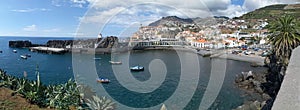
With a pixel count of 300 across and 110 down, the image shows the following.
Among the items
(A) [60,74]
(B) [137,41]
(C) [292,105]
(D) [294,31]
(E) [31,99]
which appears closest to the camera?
(C) [292,105]

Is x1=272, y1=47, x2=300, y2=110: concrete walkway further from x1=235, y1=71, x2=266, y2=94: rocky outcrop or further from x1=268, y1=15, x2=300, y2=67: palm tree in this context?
x1=235, y1=71, x2=266, y2=94: rocky outcrop

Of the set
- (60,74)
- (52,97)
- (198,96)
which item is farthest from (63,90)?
(60,74)

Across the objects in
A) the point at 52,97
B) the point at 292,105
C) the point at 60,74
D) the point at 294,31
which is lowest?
the point at 60,74

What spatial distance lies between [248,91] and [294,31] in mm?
5426

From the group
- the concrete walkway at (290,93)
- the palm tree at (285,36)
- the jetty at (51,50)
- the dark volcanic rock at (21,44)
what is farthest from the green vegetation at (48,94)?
the dark volcanic rock at (21,44)

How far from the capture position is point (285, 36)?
63.8 feet

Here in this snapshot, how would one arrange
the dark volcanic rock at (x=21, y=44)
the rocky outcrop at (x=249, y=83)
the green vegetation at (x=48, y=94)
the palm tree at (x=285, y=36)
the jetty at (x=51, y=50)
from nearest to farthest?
the green vegetation at (x=48, y=94) → the palm tree at (x=285, y=36) → the rocky outcrop at (x=249, y=83) → the jetty at (x=51, y=50) → the dark volcanic rock at (x=21, y=44)

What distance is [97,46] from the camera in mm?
65188

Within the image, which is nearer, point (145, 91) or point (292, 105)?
point (292, 105)

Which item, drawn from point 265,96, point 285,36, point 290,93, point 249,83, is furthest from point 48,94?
point 249,83

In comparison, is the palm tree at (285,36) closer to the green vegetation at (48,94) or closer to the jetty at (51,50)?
the green vegetation at (48,94)

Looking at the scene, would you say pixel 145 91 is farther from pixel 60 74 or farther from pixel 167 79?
pixel 60 74

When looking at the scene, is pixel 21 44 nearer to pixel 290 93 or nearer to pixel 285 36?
pixel 285 36

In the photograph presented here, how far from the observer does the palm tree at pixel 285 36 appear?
63.2 ft
